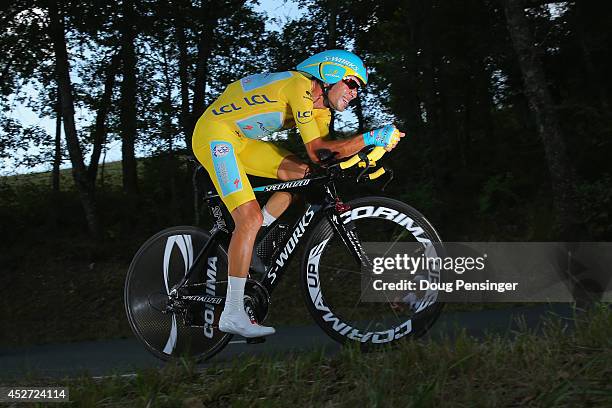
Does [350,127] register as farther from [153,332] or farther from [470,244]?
[153,332]

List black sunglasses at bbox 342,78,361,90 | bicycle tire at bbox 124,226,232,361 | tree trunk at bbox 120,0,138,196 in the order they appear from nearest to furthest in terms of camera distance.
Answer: black sunglasses at bbox 342,78,361,90, bicycle tire at bbox 124,226,232,361, tree trunk at bbox 120,0,138,196

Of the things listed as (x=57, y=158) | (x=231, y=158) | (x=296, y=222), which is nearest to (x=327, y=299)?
(x=296, y=222)

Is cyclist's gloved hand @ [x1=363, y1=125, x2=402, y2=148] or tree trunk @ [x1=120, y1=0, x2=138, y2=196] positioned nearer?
cyclist's gloved hand @ [x1=363, y1=125, x2=402, y2=148]

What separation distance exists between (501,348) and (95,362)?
3.36 metres

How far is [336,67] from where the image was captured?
4.91m

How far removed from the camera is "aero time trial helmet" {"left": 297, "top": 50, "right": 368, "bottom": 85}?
4.91m

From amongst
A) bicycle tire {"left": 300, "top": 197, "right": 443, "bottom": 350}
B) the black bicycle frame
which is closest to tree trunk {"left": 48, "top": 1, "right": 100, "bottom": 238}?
the black bicycle frame

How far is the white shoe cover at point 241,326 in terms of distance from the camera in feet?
16.1

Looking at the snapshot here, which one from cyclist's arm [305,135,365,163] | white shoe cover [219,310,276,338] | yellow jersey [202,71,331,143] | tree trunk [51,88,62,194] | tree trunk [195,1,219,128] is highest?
tree trunk [195,1,219,128]

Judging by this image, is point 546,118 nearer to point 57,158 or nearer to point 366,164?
point 366,164

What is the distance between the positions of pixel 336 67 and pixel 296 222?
1.03 m

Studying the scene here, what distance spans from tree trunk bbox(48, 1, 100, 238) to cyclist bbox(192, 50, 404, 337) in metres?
9.04

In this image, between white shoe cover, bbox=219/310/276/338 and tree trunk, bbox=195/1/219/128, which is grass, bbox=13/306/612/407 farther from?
tree trunk, bbox=195/1/219/128

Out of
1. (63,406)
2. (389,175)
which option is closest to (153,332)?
(63,406)
